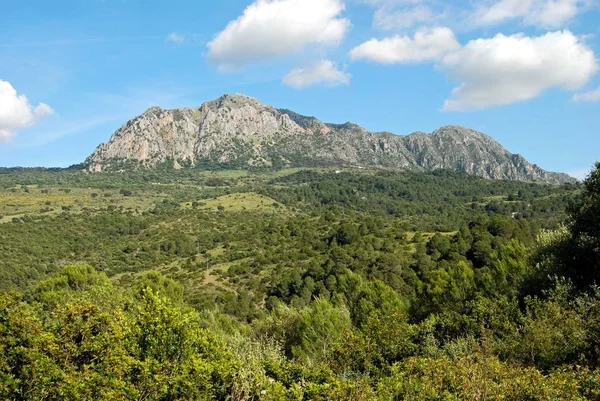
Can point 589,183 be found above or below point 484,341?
above

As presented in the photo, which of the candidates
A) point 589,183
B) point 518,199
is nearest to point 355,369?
point 589,183

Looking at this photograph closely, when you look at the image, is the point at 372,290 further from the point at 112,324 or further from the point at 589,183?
the point at 112,324

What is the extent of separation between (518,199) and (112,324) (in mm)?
213807

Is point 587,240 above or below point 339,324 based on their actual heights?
above

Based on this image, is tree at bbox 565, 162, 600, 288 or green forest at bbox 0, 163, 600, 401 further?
tree at bbox 565, 162, 600, 288

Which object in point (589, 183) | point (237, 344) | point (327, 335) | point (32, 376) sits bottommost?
point (327, 335)

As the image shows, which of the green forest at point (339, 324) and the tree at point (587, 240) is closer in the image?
the green forest at point (339, 324)

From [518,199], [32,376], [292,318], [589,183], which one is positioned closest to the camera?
[32,376]

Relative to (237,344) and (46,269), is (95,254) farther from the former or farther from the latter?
(237,344)

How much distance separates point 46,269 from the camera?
11319 centimetres

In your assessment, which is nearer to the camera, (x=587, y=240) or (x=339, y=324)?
(x=587, y=240)

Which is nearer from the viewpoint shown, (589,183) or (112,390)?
Result: (112,390)

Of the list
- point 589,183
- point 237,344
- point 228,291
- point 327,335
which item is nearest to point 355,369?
point 237,344

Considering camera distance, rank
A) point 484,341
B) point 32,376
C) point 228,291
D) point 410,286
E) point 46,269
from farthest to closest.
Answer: point 46,269
point 228,291
point 410,286
point 484,341
point 32,376
